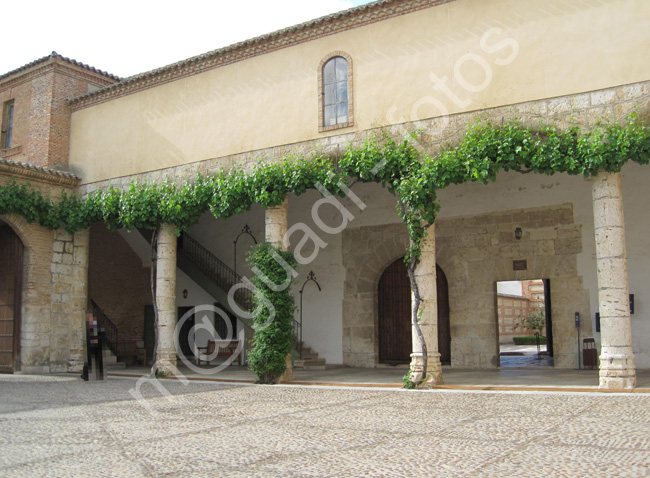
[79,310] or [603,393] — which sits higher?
[79,310]

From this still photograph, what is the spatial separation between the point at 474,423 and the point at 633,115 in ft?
17.2

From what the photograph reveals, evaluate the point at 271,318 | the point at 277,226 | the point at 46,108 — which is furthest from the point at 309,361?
the point at 46,108

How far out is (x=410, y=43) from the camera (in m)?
10.9

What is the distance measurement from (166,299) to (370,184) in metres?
5.47

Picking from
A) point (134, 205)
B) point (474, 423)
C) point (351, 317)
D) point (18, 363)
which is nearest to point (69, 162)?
point (134, 205)

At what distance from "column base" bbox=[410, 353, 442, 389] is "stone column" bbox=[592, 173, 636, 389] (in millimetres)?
2418

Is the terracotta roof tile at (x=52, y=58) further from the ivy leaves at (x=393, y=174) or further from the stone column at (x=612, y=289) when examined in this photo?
the stone column at (x=612, y=289)

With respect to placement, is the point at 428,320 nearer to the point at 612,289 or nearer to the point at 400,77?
the point at 612,289

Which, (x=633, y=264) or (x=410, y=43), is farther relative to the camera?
(x=633, y=264)

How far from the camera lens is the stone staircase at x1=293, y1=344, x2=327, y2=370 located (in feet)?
47.4

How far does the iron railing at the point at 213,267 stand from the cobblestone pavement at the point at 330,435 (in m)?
7.05

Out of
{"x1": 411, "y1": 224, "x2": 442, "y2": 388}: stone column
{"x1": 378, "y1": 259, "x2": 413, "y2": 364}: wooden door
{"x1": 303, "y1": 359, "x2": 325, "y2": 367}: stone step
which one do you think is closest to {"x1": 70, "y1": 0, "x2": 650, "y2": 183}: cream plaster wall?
{"x1": 411, "y1": 224, "x2": 442, "y2": 388}: stone column

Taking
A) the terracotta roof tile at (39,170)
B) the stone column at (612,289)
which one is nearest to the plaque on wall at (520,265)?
the stone column at (612,289)

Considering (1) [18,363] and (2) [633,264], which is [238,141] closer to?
(1) [18,363]
